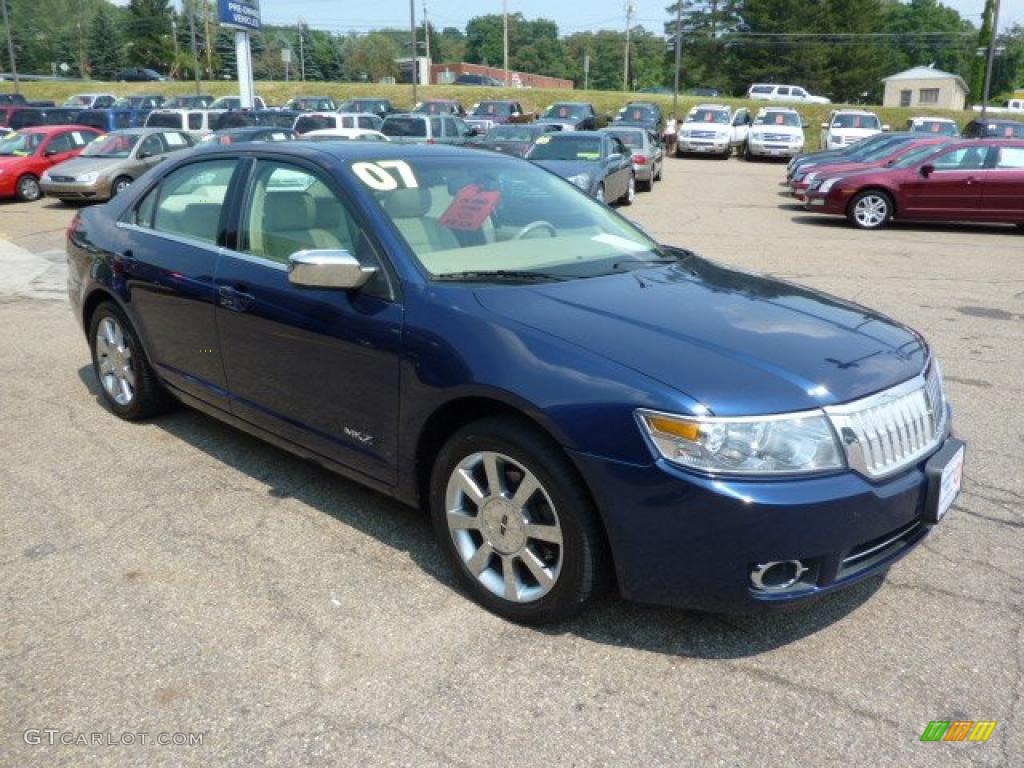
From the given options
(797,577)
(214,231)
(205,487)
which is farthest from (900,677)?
(214,231)

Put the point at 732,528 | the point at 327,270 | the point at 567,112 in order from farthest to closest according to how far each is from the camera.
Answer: the point at 567,112 < the point at 327,270 < the point at 732,528

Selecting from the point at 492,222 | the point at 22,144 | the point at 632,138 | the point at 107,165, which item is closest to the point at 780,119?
the point at 632,138

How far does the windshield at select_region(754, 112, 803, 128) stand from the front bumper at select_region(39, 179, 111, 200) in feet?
74.6

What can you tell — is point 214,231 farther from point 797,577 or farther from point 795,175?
point 795,175

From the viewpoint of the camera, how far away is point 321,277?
11.2 ft

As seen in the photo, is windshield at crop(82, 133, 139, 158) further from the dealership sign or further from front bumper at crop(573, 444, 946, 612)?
front bumper at crop(573, 444, 946, 612)

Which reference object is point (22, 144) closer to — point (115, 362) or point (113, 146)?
point (113, 146)

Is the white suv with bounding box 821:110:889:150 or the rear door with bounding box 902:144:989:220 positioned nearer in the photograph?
the rear door with bounding box 902:144:989:220

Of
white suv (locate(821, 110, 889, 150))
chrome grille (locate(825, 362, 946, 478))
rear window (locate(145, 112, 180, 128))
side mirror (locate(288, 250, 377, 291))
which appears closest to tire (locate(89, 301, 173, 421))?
side mirror (locate(288, 250, 377, 291))

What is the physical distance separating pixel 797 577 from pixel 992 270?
10.0 metres

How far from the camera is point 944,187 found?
14531mm

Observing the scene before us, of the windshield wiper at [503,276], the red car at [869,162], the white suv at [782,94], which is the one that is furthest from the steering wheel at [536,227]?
the white suv at [782,94]

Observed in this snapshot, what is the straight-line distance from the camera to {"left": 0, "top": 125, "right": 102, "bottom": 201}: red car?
18.4 metres

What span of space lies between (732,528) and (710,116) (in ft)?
106
